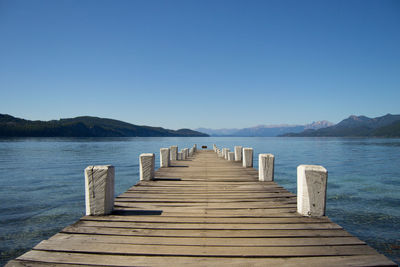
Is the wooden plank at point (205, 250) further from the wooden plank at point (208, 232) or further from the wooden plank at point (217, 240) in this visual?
the wooden plank at point (208, 232)

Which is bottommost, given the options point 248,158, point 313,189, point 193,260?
point 193,260

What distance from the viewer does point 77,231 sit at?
3.97m

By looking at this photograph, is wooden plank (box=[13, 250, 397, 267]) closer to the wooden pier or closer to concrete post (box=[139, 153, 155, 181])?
the wooden pier

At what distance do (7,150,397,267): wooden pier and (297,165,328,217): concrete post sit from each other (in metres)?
0.17

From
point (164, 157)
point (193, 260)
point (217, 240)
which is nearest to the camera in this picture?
point (193, 260)

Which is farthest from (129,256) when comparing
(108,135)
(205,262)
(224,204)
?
(108,135)

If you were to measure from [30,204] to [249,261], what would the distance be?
503 inches

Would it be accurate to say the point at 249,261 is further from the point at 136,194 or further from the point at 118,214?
the point at 136,194

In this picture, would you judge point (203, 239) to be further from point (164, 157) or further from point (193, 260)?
point (164, 157)

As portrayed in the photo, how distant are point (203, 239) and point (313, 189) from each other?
2394mm

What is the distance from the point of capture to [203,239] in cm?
371

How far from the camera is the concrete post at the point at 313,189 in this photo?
4.53 meters

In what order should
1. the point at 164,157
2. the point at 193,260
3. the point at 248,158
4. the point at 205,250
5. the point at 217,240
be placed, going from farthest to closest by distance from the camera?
the point at 164,157
the point at 248,158
the point at 217,240
the point at 205,250
the point at 193,260

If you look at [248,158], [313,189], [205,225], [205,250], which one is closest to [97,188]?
[205,225]
